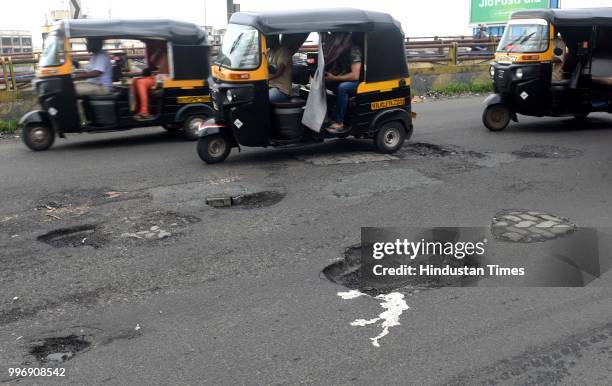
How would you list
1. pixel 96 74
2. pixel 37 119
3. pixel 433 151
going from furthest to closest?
pixel 96 74 → pixel 37 119 → pixel 433 151

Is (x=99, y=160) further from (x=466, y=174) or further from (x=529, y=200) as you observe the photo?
(x=529, y=200)

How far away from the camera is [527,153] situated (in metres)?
9.37

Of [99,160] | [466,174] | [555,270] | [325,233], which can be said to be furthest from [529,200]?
[99,160]

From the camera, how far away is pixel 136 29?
33.9ft

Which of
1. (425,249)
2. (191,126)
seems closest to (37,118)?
(191,126)

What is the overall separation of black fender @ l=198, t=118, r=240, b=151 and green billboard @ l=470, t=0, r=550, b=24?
2924cm

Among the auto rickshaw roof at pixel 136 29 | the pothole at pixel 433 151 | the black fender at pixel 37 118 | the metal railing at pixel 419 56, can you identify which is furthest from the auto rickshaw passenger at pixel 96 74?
the pothole at pixel 433 151

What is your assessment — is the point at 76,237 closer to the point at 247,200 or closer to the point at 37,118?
the point at 247,200

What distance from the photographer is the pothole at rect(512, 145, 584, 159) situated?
9.18m

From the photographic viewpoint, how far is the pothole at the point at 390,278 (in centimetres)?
475

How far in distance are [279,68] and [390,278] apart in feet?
16.3

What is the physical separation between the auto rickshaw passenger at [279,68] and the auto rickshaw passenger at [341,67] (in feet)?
1.90

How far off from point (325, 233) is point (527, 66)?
22.5 feet

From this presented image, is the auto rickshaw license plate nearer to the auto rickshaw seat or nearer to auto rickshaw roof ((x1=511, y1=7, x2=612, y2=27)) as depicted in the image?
the auto rickshaw seat
